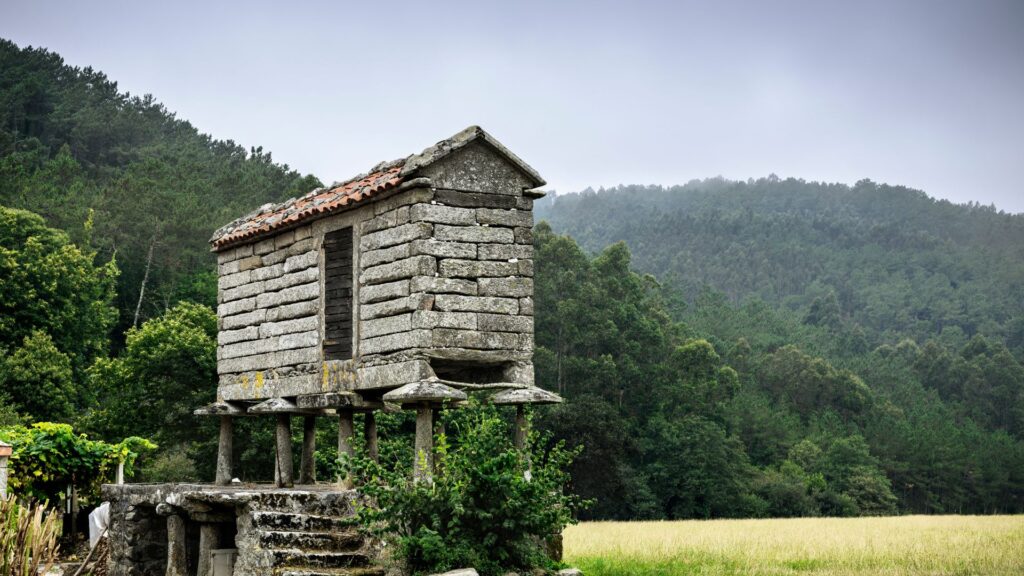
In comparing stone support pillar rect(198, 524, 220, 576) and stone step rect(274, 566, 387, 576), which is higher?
stone support pillar rect(198, 524, 220, 576)

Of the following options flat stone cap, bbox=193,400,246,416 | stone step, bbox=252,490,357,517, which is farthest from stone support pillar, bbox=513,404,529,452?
flat stone cap, bbox=193,400,246,416

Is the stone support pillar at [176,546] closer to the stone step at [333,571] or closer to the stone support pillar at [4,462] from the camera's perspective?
the stone support pillar at [4,462]

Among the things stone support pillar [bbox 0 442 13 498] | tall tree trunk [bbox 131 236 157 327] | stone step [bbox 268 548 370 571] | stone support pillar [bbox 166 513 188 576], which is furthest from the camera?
tall tree trunk [bbox 131 236 157 327]

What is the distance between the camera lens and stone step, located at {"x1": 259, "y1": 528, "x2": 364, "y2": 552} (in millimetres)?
14219

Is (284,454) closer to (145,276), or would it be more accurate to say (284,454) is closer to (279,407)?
(279,407)

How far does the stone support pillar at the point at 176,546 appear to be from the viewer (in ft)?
53.7

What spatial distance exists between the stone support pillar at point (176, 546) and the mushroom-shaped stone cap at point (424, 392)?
12.8 ft

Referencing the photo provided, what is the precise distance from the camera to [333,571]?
45.9 ft

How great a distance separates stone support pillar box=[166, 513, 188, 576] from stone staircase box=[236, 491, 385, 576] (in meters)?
2.30

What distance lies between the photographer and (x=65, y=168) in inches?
2163

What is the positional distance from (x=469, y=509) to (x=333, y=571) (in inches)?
70.2

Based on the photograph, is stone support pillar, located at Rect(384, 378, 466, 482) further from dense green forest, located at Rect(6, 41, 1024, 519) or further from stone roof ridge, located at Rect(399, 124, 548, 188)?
dense green forest, located at Rect(6, 41, 1024, 519)

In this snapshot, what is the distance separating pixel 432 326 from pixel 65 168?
44.9 m

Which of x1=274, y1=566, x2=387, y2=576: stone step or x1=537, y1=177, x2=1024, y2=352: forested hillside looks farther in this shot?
x1=537, y1=177, x2=1024, y2=352: forested hillside
